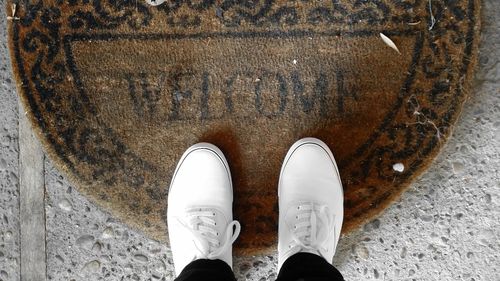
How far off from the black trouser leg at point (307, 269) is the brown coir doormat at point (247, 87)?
0.12m

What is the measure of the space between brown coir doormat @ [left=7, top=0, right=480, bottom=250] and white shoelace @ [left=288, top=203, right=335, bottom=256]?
68 millimetres

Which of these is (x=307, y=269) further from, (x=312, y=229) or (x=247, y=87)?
(x=247, y=87)

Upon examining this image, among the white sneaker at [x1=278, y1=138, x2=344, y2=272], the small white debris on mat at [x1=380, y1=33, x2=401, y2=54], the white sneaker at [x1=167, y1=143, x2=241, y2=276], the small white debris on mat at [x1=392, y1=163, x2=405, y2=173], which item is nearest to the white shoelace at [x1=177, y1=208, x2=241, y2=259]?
the white sneaker at [x1=167, y1=143, x2=241, y2=276]

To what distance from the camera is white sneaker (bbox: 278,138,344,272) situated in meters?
1.02

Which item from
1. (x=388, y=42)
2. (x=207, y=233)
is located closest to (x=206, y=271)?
(x=207, y=233)

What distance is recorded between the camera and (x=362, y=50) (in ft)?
3.40

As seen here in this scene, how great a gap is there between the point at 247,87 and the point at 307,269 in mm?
392

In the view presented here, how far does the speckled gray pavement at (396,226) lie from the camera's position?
3.48ft

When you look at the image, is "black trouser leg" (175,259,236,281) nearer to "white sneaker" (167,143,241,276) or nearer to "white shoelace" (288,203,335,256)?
"white sneaker" (167,143,241,276)

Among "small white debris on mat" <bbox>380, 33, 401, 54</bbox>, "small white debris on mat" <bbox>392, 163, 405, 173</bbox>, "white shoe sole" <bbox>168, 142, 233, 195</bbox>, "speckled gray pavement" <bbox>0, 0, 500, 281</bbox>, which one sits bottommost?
"speckled gray pavement" <bbox>0, 0, 500, 281</bbox>

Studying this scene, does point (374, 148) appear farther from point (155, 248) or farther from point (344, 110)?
point (155, 248)

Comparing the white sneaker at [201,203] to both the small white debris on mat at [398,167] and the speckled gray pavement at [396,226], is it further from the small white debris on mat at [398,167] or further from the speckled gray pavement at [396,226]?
the small white debris on mat at [398,167]

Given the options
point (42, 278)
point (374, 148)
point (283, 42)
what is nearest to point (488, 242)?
point (374, 148)

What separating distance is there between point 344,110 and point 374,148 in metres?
0.10
